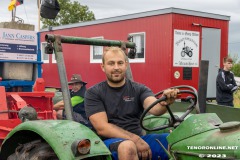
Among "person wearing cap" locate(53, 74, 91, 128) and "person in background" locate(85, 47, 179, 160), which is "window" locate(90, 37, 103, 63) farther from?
"person in background" locate(85, 47, 179, 160)

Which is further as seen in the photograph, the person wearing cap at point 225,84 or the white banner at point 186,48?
the white banner at point 186,48

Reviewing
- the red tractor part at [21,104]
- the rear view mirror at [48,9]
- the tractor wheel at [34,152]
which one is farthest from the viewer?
the red tractor part at [21,104]

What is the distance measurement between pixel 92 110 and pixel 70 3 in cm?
2576

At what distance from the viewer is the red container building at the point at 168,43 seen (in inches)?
472

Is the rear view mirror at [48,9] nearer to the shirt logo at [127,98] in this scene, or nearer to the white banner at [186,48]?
the shirt logo at [127,98]

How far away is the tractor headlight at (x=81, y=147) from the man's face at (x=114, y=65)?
0.75 m

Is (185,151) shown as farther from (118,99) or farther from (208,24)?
(208,24)

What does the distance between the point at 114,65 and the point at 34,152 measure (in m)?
0.92

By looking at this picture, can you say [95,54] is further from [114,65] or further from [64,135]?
[64,135]

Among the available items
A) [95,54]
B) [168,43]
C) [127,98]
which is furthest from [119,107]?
[95,54]

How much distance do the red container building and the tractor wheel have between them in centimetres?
875

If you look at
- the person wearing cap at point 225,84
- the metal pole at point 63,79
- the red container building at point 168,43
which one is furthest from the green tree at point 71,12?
the metal pole at point 63,79

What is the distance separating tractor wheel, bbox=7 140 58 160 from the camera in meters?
3.14

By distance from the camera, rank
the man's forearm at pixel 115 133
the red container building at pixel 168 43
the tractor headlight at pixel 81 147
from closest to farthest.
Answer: the tractor headlight at pixel 81 147
the man's forearm at pixel 115 133
the red container building at pixel 168 43
